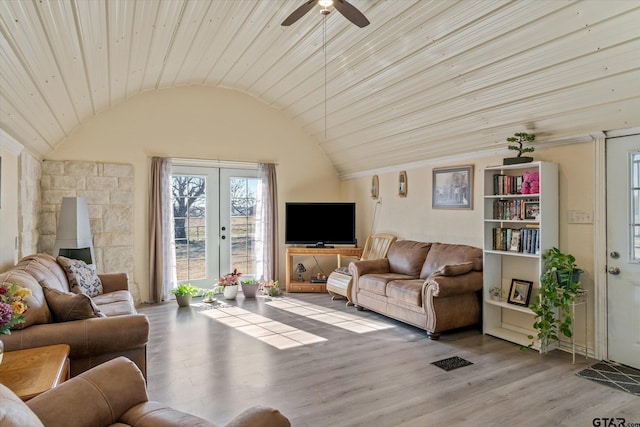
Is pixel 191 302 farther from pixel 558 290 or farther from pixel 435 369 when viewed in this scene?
pixel 558 290

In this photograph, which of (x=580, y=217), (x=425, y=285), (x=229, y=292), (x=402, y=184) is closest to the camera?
(x=580, y=217)

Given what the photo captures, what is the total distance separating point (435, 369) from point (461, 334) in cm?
114

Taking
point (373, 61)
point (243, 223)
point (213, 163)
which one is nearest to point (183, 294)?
point (243, 223)

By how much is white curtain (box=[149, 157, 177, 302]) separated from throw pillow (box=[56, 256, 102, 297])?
144 centimetres

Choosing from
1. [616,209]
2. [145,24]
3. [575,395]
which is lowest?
[575,395]

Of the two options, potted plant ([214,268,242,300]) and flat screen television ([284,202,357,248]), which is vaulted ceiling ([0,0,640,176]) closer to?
flat screen television ([284,202,357,248])

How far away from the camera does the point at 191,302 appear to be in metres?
5.66

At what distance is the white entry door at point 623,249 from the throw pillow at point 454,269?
1274mm

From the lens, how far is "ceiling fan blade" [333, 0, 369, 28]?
265cm

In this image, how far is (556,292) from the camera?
140 inches

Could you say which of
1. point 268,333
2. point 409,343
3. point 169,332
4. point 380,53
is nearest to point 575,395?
point 409,343

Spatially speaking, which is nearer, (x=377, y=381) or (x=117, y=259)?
(x=377, y=381)

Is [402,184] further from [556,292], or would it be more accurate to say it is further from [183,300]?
[183,300]

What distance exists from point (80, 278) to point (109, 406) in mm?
2745
